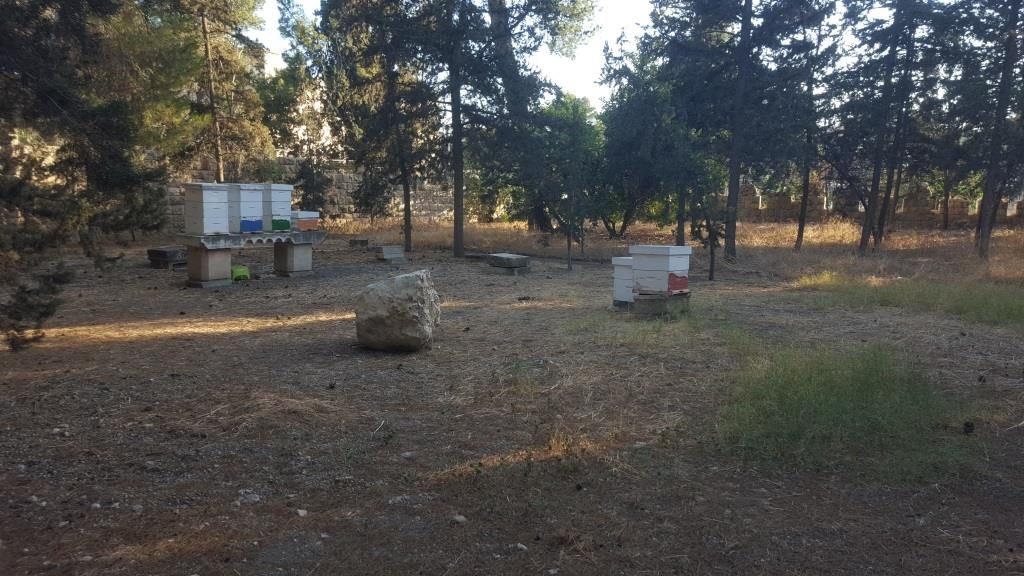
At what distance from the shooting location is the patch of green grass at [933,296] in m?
10.4

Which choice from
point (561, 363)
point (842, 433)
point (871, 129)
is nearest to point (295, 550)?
point (842, 433)

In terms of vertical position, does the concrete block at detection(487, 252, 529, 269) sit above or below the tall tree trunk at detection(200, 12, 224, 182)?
below

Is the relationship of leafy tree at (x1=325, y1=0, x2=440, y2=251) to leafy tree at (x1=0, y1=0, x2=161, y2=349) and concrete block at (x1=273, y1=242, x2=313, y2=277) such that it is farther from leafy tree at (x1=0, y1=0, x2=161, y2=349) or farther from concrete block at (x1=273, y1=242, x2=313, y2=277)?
leafy tree at (x1=0, y1=0, x2=161, y2=349)

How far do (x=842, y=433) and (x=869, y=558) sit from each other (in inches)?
68.5

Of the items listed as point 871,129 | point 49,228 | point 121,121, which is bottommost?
point 49,228

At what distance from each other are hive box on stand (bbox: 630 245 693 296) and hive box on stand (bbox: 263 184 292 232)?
716 centimetres

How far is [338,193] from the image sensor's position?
1170 inches

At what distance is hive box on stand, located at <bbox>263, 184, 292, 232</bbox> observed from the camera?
1356 centimetres

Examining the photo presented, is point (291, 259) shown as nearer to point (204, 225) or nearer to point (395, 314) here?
point (204, 225)

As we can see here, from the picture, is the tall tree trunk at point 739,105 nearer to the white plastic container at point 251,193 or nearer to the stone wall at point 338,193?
the stone wall at point 338,193

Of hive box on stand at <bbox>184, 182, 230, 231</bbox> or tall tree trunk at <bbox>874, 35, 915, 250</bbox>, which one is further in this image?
tall tree trunk at <bbox>874, 35, 915, 250</bbox>

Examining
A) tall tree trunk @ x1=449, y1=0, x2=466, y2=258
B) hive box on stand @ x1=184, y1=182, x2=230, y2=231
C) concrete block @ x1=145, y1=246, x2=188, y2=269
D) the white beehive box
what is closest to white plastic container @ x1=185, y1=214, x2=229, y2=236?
hive box on stand @ x1=184, y1=182, x2=230, y2=231

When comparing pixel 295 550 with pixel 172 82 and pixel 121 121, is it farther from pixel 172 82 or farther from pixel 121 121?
pixel 172 82

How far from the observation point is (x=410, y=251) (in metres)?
21.4
